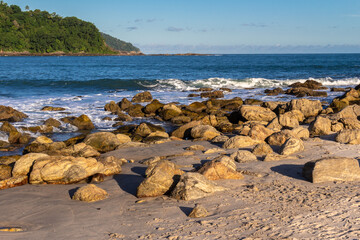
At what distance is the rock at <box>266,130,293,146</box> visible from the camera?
1109cm

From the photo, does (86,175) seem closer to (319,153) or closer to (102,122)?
(319,153)

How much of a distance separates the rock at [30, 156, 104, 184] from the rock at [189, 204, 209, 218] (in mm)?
3484

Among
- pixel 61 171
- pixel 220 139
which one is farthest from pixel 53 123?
pixel 61 171

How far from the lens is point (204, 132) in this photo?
1359 cm

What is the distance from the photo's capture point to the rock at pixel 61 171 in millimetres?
8586

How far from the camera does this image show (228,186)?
7.55 metres

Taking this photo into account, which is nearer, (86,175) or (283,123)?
(86,175)

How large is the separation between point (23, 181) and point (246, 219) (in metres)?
5.36

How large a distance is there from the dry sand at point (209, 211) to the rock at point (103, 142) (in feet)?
13.4

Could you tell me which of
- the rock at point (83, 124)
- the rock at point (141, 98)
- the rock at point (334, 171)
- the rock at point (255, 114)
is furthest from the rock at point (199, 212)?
the rock at point (141, 98)

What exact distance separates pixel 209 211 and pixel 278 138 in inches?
215

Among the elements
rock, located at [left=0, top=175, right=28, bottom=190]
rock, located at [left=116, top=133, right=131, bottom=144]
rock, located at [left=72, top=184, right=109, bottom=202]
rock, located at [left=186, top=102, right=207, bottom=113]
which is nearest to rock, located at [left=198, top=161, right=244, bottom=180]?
rock, located at [left=72, top=184, right=109, bottom=202]

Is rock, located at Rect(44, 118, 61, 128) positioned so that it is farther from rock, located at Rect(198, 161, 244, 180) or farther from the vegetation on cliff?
the vegetation on cliff

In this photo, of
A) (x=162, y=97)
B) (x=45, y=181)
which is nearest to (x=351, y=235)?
(x=45, y=181)
